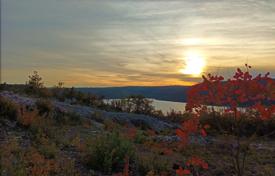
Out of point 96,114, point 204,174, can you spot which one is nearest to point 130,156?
point 204,174

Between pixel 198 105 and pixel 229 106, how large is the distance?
0.43 m

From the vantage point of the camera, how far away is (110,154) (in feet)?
26.4

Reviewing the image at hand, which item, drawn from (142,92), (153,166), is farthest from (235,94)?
(142,92)

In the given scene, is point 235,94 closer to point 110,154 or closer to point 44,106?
point 110,154

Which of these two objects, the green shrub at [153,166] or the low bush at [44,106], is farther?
the low bush at [44,106]

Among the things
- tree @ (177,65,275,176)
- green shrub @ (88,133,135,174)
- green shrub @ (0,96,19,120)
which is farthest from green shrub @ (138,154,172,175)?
green shrub @ (0,96,19,120)

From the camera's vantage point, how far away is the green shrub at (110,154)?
26.6 feet

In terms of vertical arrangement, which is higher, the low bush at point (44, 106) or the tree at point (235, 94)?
the tree at point (235, 94)

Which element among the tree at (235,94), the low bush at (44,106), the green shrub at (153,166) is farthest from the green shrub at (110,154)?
the low bush at (44,106)

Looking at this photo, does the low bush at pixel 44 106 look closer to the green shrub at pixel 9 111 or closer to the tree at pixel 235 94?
the green shrub at pixel 9 111

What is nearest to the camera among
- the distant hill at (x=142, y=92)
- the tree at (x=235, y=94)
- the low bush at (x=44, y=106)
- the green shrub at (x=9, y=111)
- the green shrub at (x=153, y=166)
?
the tree at (x=235, y=94)

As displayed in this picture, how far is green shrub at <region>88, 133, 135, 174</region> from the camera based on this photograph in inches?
319

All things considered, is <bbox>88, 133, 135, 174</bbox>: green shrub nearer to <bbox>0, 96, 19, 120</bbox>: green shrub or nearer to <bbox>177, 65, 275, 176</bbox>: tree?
<bbox>177, 65, 275, 176</bbox>: tree

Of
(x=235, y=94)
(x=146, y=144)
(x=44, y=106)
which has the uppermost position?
(x=235, y=94)
